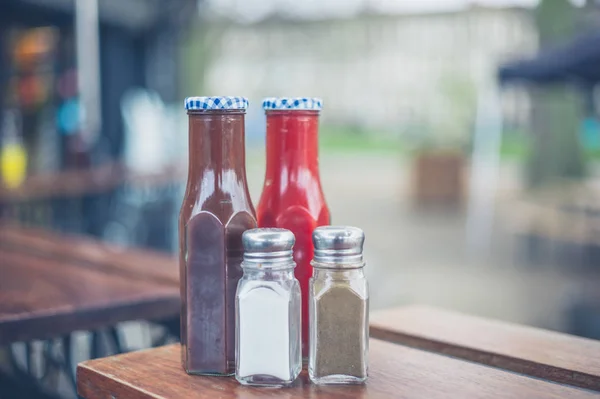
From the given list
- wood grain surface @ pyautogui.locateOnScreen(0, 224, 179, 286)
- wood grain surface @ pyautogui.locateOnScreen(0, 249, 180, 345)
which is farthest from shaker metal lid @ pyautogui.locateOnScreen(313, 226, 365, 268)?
wood grain surface @ pyautogui.locateOnScreen(0, 224, 179, 286)

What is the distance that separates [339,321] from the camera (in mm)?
1040

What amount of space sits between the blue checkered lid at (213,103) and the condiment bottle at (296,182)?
8 cm

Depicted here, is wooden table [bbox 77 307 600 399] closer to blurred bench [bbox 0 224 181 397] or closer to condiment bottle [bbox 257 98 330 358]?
condiment bottle [bbox 257 98 330 358]

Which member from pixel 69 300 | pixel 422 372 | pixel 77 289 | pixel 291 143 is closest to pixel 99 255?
pixel 77 289

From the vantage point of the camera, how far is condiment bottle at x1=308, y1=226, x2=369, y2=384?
1.03 m

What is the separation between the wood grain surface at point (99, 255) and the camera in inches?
81.5

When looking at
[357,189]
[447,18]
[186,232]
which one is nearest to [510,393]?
[186,232]

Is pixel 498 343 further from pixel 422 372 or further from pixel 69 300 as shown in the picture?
pixel 69 300

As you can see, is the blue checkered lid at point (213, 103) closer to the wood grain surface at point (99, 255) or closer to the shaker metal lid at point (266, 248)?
the shaker metal lid at point (266, 248)

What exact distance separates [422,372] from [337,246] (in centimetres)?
23

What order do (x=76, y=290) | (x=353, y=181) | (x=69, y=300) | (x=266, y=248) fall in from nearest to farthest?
(x=266, y=248) → (x=69, y=300) → (x=76, y=290) → (x=353, y=181)

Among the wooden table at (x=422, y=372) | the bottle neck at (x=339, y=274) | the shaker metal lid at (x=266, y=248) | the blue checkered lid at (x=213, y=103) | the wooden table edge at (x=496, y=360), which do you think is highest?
the blue checkered lid at (x=213, y=103)

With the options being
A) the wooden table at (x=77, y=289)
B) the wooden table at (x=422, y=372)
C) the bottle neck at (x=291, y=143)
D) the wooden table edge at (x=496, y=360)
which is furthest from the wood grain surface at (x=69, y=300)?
the bottle neck at (x=291, y=143)

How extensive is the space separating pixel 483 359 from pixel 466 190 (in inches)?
469
